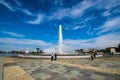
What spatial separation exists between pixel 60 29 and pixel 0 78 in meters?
49.0

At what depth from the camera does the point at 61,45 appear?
5878cm

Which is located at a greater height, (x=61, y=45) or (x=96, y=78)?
(x=61, y=45)

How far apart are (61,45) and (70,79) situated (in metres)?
50.8

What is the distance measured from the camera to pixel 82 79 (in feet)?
25.9

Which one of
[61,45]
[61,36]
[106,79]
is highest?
[61,36]

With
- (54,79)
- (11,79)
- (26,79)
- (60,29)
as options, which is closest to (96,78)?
(54,79)

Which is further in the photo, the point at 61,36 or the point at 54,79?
the point at 61,36

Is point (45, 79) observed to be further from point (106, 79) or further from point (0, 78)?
point (106, 79)

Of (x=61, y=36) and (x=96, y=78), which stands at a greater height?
(x=61, y=36)

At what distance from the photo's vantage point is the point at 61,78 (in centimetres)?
821

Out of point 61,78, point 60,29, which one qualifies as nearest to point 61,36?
point 60,29

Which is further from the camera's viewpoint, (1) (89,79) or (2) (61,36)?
(2) (61,36)

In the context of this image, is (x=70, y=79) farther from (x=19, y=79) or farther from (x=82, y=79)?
(x=19, y=79)

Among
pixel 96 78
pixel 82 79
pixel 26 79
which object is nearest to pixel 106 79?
pixel 96 78
